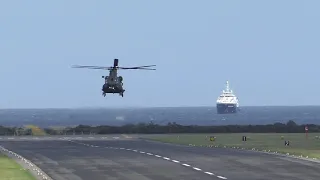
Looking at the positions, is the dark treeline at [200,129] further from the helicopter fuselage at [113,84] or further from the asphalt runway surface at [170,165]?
the asphalt runway surface at [170,165]

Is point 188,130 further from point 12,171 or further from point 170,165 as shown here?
point 12,171

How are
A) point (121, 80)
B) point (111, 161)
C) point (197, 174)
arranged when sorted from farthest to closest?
1. point (121, 80)
2. point (111, 161)
3. point (197, 174)

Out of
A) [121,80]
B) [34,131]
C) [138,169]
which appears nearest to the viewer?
[138,169]

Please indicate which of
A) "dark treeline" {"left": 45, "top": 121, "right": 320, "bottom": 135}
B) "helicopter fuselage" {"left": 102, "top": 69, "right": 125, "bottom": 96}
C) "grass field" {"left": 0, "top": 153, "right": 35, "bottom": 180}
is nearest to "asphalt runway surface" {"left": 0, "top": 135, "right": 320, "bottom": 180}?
"grass field" {"left": 0, "top": 153, "right": 35, "bottom": 180}

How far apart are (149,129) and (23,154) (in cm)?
5550

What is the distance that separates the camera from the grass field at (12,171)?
4181 centimetres

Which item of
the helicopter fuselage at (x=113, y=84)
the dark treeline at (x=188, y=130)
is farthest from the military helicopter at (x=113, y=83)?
the dark treeline at (x=188, y=130)

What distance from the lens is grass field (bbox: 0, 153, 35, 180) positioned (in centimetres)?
4181

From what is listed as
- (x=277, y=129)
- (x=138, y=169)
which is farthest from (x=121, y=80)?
(x=277, y=129)

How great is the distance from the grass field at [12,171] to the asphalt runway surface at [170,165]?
1.17 metres

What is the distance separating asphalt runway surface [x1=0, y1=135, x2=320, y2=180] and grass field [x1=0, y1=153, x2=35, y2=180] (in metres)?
1.17

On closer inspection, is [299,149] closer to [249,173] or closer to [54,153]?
[54,153]

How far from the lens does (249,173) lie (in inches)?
1689

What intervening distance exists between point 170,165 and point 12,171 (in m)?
8.39
